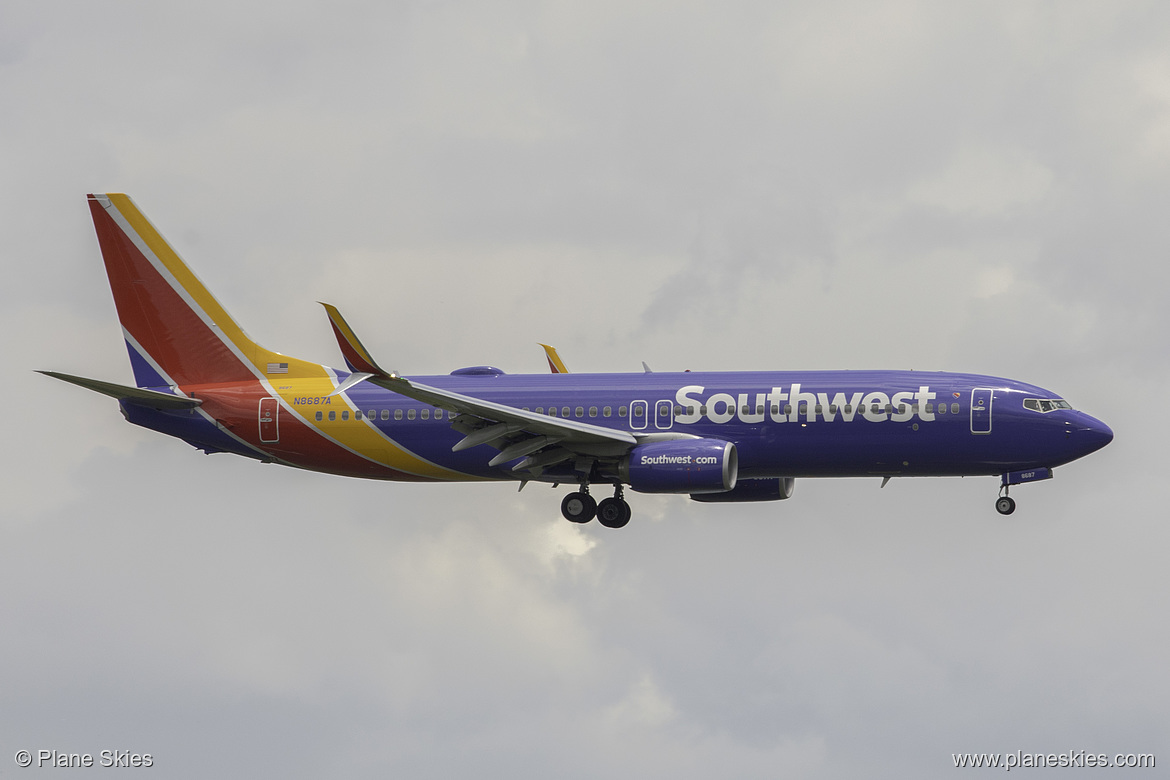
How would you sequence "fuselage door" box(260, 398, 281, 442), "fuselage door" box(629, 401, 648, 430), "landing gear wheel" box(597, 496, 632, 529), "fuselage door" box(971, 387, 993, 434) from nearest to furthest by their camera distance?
1. "fuselage door" box(971, 387, 993, 434)
2. "fuselage door" box(629, 401, 648, 430)
3. "landing gear wheel" box(597, 496, 632, 529)
4. "fuselage door" box(260, 398, 281, 442)

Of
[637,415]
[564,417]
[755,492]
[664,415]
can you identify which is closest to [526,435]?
[564,417]

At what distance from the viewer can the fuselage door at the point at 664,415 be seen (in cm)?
5431

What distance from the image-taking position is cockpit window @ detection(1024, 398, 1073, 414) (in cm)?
5241

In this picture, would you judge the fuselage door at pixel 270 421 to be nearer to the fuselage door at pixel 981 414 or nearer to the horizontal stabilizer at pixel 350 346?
the horizontal stabilizer at pixel 350 346

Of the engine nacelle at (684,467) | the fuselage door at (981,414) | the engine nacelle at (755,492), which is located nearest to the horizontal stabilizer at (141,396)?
the engine nacelle at (684,467)

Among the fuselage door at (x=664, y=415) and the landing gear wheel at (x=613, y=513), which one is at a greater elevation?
the fuselage door at (x=664, y=415)

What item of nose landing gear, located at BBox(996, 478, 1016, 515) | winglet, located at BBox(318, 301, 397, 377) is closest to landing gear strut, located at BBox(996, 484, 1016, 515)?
nose landing gear, located at BBox(996, 478, 1016, 515)

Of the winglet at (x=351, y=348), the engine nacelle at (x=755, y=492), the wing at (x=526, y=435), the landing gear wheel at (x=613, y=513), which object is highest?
the winglet at (x=351, y=348)

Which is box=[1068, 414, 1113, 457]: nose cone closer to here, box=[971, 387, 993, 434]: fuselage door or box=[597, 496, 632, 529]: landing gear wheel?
Result: box=[971, 387, 993, 434]: fuselage door

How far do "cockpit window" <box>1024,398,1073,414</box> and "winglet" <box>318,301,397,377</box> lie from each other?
2168cm

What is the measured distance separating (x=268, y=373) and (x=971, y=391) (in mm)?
26006

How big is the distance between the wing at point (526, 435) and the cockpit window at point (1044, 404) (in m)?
13.3

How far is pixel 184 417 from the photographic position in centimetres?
5875

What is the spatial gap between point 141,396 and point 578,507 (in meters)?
16.5
